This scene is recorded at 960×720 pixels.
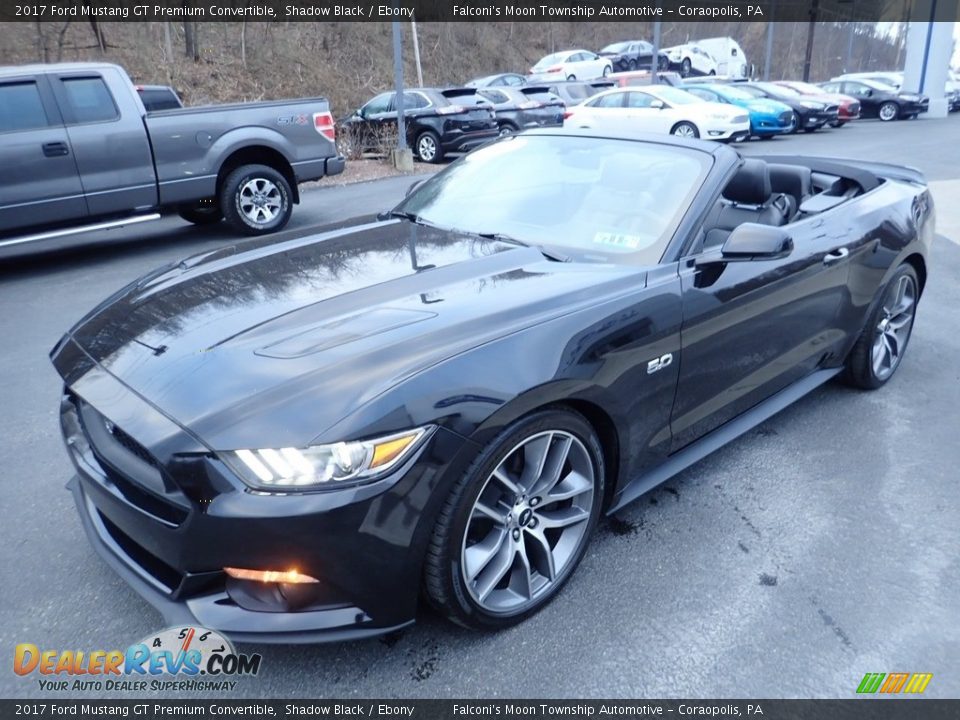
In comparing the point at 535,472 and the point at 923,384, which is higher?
the point at 535,472

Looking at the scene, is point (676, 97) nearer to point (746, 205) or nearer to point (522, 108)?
point (522, 108)

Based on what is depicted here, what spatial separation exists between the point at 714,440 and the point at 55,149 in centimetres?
671

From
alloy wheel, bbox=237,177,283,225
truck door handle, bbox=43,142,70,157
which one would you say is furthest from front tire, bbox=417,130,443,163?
truck door handle, bbox=43,142,70,157

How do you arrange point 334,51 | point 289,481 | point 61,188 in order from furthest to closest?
point 334,51, point 61,188, point 289,481

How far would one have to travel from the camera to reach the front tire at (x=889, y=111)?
2722cm

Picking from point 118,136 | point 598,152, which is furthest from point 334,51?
point 598,152

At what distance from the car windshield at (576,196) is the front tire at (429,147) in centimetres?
1272

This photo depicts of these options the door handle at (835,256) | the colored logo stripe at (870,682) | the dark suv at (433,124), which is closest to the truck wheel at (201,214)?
the dark suv at (433,124)

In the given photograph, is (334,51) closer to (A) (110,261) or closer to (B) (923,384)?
(A) (110,261)

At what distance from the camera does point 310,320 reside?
246cm

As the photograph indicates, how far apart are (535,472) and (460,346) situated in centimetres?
50

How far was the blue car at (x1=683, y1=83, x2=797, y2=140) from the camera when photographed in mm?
19656

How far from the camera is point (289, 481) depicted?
1966 millimetres

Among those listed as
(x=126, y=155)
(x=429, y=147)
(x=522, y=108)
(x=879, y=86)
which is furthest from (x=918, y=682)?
(x=879, y=86)
